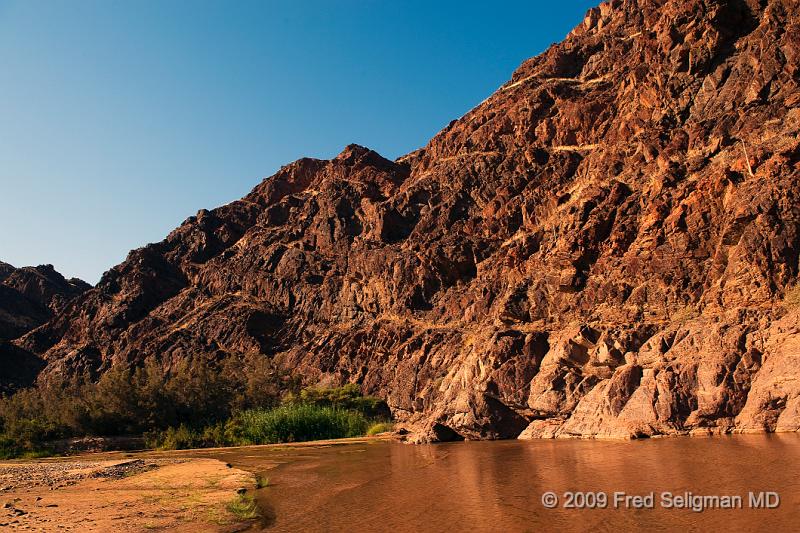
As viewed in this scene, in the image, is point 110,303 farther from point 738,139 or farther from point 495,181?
point 738,139

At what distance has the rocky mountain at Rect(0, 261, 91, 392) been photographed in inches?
3479

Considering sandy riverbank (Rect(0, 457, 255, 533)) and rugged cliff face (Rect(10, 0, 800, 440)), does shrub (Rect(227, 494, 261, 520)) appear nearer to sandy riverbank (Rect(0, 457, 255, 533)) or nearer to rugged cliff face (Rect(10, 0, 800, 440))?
sandy riverbank (Rect(0, 457, 255, 533))

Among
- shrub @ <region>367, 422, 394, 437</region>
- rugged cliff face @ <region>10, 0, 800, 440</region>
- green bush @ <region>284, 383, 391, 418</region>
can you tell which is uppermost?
rugged cliff face @ <region>10, 0, 800, 440</region>

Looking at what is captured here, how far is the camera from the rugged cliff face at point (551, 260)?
101ft

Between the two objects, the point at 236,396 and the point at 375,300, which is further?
the point at 375,300

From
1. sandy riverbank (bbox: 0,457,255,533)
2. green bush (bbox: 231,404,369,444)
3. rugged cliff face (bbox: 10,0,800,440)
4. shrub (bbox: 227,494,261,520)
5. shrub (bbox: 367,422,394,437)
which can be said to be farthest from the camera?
green bush (bbox: 231,404,369,444)

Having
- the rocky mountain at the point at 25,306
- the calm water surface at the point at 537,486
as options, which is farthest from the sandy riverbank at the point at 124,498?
the rocky mountain at the point at 25,306

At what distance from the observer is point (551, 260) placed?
48625 mm

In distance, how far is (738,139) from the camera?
42250 millimetres

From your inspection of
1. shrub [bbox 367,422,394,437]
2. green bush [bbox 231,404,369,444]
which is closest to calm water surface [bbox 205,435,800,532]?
shrub [bbox 367,422,394,437]

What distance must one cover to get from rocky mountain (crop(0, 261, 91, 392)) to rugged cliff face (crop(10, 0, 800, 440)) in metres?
4.92

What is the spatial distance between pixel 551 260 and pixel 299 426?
83.0ft

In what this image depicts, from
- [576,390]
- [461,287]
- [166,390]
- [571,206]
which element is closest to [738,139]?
[571,206]

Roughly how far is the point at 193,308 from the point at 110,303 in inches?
670
